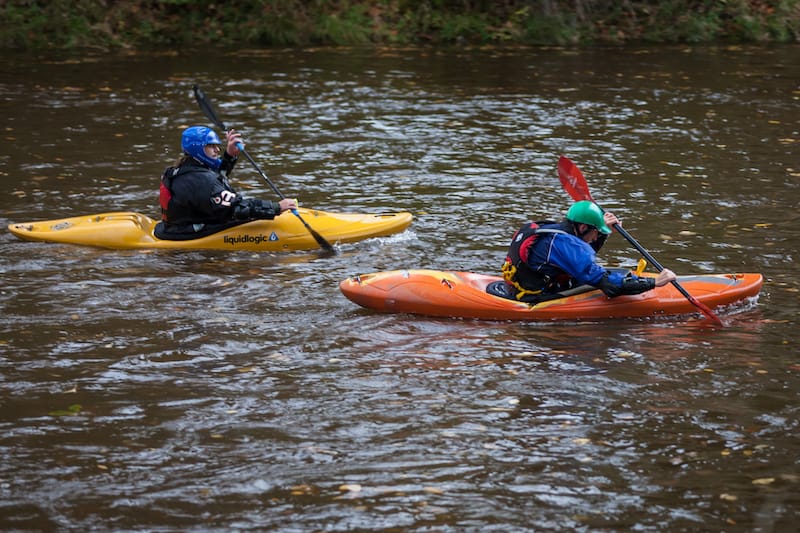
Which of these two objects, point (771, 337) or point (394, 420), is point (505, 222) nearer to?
point (771, 337)

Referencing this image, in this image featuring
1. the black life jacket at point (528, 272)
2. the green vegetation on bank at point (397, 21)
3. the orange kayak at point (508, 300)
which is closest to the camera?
the black life jacket at point (528, 272)

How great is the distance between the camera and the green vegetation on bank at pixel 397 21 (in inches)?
813

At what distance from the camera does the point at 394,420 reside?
6.47 m

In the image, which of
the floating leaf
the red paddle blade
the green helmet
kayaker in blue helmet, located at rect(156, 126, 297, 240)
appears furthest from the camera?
kayaker in blue helmet, located at rect(156, 126, 297, 240)

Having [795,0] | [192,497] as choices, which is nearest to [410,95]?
[795,0]

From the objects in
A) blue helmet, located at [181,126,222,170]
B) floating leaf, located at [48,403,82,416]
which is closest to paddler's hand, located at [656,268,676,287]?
floating leaf, located at [48,403,82,416]

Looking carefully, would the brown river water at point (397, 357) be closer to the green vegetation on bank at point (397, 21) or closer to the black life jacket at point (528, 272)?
the black life jacket at point (528, 272)

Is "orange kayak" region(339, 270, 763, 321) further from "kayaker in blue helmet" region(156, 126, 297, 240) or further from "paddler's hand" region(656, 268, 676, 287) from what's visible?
"kayaker in blue helmet" region(156, 126, 297, 240)

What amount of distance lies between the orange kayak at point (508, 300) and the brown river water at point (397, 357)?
0.37 ft

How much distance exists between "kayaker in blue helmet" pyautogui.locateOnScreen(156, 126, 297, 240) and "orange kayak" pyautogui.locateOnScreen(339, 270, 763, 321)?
1883 millimetres

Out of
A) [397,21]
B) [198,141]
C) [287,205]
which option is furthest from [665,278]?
[397,21]

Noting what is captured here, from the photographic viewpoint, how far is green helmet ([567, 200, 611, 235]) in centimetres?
796

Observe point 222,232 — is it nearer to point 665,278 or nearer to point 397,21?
point 665,278

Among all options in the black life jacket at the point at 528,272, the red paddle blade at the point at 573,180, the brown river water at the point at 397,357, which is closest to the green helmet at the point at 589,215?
the black life jacket at the point at 528,272
